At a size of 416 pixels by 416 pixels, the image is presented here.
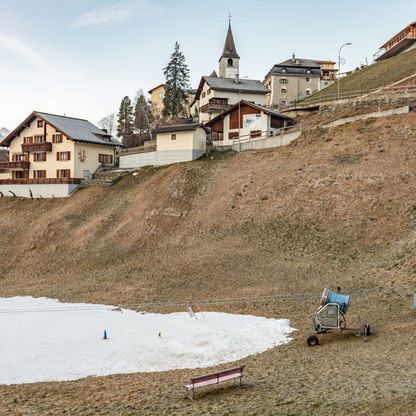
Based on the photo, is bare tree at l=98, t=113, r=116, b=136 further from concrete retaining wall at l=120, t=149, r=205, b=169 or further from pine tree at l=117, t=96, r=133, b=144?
concrete retaining wall at l=120, t=149, r=205, b=169

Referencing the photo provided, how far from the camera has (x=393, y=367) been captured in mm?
13055

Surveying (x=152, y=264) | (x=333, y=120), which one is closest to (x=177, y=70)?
(x=333, y=120)

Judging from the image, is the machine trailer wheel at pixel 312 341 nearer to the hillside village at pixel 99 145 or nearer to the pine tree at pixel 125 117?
the hillside village at pixel 99 145

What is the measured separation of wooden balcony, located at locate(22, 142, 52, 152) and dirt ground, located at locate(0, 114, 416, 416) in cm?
824

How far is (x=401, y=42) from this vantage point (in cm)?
9781

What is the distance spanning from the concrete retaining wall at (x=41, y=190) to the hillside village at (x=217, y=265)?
1.03 ft

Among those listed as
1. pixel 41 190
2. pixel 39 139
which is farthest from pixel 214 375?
pixel 39 139

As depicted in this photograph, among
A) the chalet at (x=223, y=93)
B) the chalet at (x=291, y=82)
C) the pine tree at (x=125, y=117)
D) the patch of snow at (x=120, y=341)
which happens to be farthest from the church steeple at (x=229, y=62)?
the patch of snow at (x=120, y=341)

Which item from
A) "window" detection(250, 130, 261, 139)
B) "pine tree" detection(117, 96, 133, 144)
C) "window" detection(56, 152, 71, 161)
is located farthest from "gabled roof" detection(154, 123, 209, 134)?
"pine tree" detection(117, 96, 133, 144)

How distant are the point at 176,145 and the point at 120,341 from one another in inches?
1499

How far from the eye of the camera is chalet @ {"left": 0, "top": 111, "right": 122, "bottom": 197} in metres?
56.5

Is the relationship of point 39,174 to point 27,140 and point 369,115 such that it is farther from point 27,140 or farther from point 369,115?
point 369,115

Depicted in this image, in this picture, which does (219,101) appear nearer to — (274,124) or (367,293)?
(274,124)

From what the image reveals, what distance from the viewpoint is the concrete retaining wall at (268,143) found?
1943 inches
